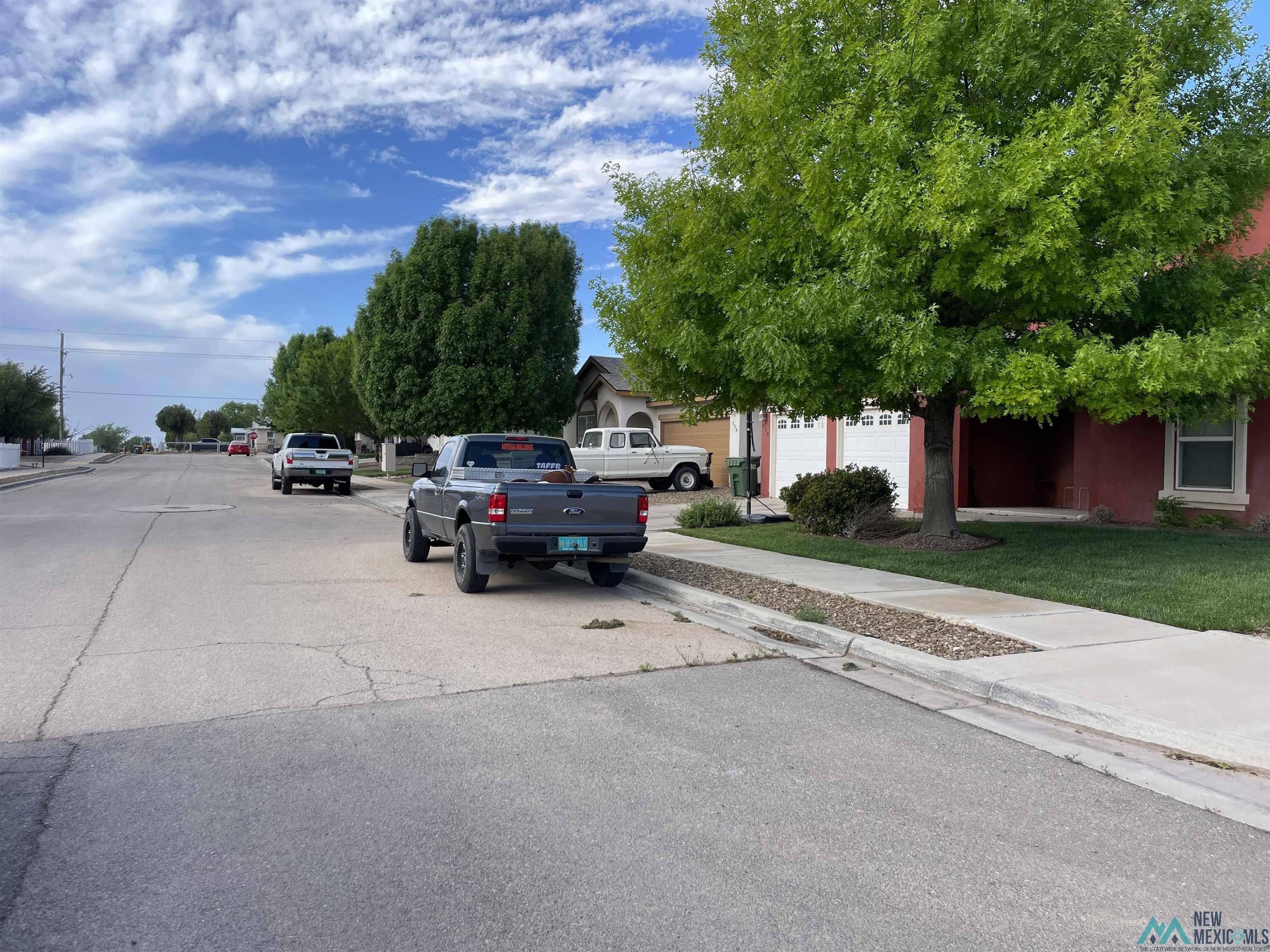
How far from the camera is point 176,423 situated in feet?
473

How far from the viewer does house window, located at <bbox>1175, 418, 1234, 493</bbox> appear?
45.1 feet

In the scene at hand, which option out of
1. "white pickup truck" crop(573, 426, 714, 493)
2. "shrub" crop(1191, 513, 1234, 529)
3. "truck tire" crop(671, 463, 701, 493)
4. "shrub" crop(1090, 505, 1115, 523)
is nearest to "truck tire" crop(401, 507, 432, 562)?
"shrub" crop(1090, 505, 1115, 523)

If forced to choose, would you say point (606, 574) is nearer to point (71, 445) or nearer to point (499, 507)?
point (499, 507)

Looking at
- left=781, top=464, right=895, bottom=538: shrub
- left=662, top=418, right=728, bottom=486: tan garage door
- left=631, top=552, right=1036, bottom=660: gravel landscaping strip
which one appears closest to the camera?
left=631, top=552, right=1036, bottom=660: gravel landscaping strip

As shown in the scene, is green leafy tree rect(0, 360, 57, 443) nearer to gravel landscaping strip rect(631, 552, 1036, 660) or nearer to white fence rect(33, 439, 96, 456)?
white fence rect(33, 439, 96, 456)

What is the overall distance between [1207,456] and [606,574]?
9756 millimetres

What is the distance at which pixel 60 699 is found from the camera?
235 inches

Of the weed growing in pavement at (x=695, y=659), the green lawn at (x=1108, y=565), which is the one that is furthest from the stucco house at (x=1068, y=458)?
the weed growing in pavement at (x=695, y=659)

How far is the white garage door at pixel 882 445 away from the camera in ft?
60.5

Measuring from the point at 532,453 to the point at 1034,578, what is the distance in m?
6.11

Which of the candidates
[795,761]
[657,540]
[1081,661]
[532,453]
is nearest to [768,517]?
[657,540]

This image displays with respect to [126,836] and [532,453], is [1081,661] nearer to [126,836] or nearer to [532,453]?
[126,836]

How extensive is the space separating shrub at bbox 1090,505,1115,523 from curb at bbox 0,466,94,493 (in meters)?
27.8

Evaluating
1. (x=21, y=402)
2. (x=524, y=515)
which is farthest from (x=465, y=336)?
(x=21, y=402)
